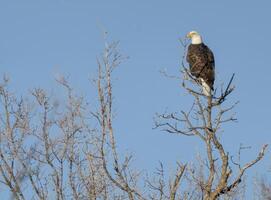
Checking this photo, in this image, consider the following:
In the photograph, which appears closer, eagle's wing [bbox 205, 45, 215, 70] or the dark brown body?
the dark brown body

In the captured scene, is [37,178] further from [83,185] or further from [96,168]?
[96,168]

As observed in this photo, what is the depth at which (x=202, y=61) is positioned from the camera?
354 inches

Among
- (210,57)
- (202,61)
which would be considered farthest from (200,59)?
(210,57)

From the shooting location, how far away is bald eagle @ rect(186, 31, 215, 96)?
835 cm

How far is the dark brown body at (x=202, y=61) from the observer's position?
27.5 ft

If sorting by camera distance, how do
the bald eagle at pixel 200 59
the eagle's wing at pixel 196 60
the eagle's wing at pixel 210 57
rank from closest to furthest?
the bald eagle at pixel 200 59
the eagle's wing at pixel 196 60
the eagle's wing at pixel 210 57

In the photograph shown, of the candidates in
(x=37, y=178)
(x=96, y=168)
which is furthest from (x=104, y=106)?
(x=37, y=178)

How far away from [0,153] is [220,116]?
6724 millimetres

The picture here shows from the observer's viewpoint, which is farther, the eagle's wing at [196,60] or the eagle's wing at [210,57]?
the eagle's wing at [210,57]

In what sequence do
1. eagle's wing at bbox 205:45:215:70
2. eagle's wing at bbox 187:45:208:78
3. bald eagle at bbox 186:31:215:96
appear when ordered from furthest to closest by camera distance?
eagle's wing at bbox 205:45:215:70 < eagle's wing at bbox 187:45:208:78 < bald eagle at bbox 186:31:215:96

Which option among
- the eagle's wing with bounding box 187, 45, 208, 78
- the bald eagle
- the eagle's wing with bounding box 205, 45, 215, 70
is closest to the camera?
the bald eagle

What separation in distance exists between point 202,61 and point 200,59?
0.05 m

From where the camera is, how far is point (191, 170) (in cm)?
651

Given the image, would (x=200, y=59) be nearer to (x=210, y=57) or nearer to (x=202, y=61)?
(x=202, y=61)
